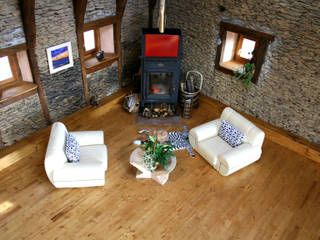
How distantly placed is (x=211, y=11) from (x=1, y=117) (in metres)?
4.93

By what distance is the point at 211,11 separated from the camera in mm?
6539

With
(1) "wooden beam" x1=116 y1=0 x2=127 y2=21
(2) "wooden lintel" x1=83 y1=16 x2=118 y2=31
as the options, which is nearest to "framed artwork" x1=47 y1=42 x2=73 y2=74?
(2) "wooden lintel" x1=83 y1=16 x2=118 y2=31

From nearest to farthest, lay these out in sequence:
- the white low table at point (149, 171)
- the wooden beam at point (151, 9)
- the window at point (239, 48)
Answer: the white low table at point (149, 171) → the window at point (239, 48) → the wooden beam at point (151, 9)

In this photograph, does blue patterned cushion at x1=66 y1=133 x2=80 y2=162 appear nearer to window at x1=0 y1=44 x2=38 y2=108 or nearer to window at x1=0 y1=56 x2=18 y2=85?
window at x1=0 y1=44 x2=38 y2=108

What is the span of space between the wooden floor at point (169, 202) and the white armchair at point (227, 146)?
230mm

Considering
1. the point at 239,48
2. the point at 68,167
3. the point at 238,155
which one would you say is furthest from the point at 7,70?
the point at 239,48

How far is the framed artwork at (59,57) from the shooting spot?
18.8ft

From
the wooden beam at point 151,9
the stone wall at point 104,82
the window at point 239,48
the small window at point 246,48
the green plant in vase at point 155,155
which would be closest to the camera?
the green plant in vase at point 155,155

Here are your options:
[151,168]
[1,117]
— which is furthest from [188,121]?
[1,117]

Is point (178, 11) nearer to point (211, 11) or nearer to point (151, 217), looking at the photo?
point (211, 11)

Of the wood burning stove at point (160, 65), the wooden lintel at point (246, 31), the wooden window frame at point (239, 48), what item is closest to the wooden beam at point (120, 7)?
→ the wood burning stove at point (160, 65)

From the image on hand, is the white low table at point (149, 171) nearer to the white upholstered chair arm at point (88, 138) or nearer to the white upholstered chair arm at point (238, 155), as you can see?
the white upholstered chair arm at point (88, 138)

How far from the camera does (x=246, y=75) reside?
21.1 ft

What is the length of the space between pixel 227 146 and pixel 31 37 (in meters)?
4.15
